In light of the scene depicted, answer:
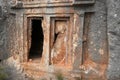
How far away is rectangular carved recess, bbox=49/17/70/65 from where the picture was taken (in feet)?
24.4

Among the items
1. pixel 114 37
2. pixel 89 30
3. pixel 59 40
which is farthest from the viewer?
pixel 59 40

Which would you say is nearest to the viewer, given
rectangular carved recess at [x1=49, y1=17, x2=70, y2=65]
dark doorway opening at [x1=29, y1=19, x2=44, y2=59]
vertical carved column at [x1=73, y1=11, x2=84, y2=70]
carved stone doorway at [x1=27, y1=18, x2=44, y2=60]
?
vertical carved column at [x1=73, y1=11, x2=84, y2=70]

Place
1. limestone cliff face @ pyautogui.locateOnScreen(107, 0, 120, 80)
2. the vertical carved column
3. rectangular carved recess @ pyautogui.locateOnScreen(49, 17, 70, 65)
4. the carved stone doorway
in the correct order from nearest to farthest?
limestone cliff face @ pyautogui.locateOnScreen(107, 0, 120, 80)
the vertical carved column
rectangular carved recess @ pyautogui.locateOnScreen(49, 17, 70, 65)
the carved stone doorway

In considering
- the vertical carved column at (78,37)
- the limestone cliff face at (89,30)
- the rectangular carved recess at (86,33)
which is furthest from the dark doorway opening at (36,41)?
the rectangular carved recess at (86,33)

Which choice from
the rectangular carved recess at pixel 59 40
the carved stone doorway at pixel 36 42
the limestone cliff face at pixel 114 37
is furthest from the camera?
the carved stone doorway at pixel 36 42

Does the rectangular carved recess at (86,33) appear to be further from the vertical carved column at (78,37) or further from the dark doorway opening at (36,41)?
the dark doorway opening at (36,41)

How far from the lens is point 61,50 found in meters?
7.55

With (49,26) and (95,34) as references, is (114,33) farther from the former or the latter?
(49,26)

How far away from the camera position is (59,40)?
7.61 meters

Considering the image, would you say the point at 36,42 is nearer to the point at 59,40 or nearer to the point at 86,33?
the point at 59,40

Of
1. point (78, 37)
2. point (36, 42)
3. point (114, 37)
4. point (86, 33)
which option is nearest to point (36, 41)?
point (36, 42)

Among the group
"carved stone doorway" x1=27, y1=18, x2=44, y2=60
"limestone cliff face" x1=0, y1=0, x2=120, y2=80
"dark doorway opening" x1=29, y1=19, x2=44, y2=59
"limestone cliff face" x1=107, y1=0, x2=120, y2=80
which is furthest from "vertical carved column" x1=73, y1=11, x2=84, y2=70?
"dark doorway opening" x1=29, y1=19, x2=44, y2=59

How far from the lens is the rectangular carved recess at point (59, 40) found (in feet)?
24.4

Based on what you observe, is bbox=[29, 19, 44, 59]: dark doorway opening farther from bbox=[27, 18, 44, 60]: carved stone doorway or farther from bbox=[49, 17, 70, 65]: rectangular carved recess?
bbox=[49, 17, 70, 65]: rectangular carved recess
